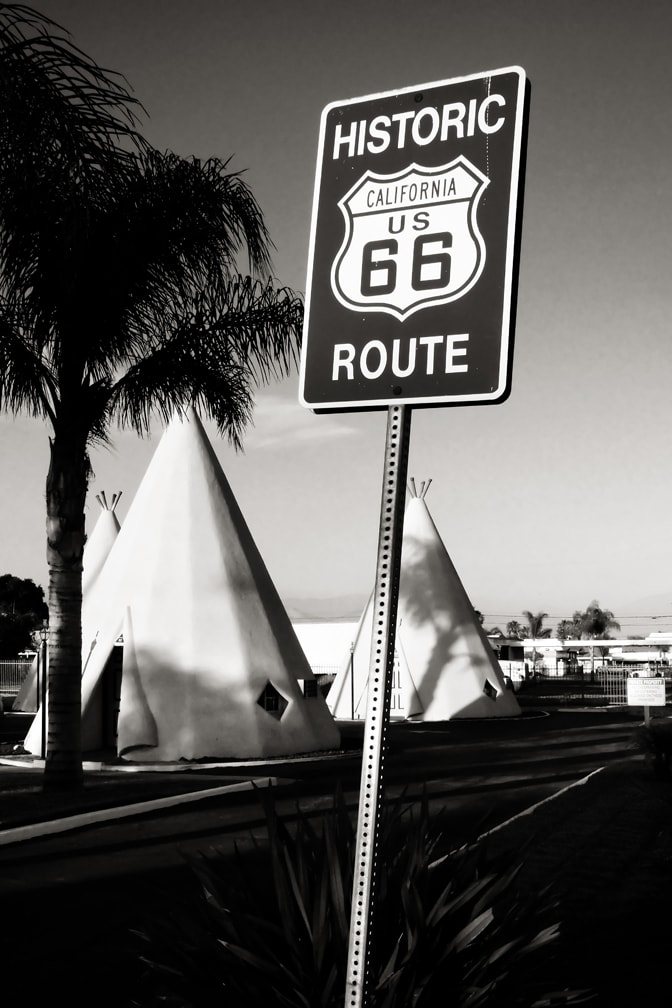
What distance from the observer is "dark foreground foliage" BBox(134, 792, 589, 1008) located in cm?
311

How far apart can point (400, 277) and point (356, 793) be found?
10264 mm

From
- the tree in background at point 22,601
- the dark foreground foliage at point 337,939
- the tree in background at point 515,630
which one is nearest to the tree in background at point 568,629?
the tree in background at point 515,630

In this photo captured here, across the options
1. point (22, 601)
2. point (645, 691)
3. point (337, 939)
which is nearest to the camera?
point (337, 939)

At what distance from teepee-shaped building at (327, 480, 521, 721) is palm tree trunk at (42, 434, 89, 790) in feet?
43.6

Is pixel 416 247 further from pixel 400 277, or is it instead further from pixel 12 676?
pixel 12 676

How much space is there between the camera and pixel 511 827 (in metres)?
9.38

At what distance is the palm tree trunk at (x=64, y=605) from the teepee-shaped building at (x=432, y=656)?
1330 cm

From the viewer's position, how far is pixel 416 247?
2.59 m

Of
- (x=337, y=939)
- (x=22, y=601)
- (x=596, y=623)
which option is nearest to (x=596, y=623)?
(x=596, y=623)

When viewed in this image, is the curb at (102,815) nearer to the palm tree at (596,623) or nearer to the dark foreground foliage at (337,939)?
the dark foreground foliage at (337,939)

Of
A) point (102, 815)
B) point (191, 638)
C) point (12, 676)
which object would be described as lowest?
point (12, 676)

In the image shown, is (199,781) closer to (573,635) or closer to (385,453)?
(385,453)

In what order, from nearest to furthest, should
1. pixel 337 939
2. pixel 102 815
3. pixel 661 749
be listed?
pixel 337 939 < pixel 102 815 < pixel 661 749

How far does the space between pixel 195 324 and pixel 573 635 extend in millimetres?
103596
